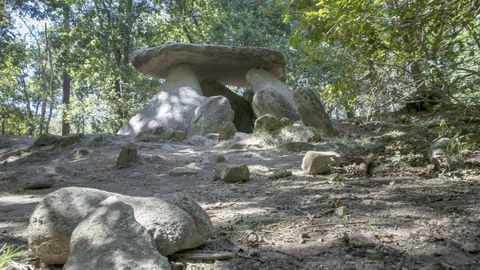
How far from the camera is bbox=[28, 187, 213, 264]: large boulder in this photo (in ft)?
6.15

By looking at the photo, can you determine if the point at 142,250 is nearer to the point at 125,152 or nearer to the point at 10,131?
the point at 125,152

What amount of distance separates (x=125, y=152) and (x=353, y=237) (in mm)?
3936

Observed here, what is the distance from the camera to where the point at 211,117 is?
26.2 ft

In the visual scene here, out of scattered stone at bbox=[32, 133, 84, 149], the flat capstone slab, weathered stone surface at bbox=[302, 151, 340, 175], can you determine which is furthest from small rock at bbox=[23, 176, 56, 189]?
the flat capstone slab

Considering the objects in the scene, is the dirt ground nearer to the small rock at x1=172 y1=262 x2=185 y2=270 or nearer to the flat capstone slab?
the small rock at x1=172 y1=262 x2=185 y2=270

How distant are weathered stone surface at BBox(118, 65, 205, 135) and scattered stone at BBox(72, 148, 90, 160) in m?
2.17

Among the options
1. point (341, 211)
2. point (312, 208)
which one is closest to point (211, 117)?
point (312, 208)

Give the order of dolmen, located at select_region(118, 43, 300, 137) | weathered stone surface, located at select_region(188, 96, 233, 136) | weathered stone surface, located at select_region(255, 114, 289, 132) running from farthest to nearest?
dolmen, located at select_region(118, 43, 300, 137)
weathered stone surface, located at select_region(188, 96, 233, 136)
weathered stone surface, located at select_region(255, 114, 289, 132)

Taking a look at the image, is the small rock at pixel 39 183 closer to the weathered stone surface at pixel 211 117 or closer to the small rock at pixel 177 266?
the small rock at pixel 177 266

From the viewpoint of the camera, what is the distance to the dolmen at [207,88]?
325 inches

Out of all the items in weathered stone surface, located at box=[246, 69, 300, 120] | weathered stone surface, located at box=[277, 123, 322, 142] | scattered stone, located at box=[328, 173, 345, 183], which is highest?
weathered stone surface, located at box=[246, 69, 300, 120]

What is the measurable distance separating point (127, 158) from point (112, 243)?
385 cm

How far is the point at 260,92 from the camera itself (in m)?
8.67

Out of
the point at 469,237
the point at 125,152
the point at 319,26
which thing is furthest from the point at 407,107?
the point at 469,237
